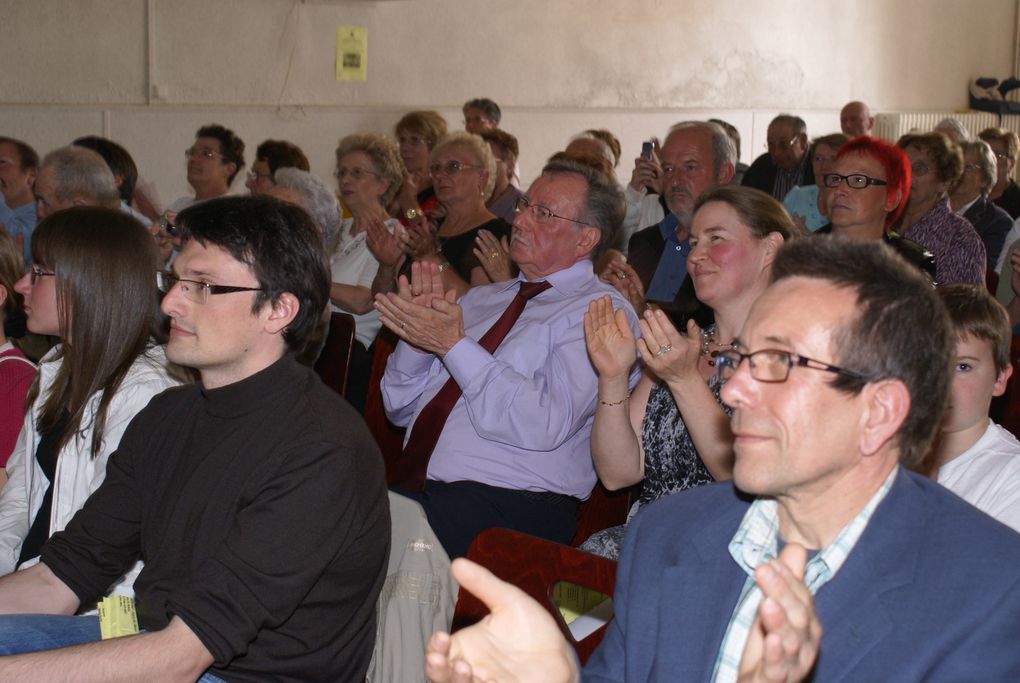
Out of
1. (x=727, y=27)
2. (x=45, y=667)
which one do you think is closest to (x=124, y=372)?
(x=45, y=667)

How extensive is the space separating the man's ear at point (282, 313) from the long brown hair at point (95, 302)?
54 cm

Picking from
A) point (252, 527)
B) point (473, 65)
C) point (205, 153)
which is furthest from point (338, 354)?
point (473, 65)

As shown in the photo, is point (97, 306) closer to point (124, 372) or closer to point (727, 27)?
point (124, 372)

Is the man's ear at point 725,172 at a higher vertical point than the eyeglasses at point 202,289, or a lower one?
higher

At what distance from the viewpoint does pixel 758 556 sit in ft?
4.40

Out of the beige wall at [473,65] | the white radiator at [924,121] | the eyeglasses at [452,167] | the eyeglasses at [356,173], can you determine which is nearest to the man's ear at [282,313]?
the eyeglasses at [452,167]

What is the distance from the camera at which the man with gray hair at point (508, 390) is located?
2664 mm

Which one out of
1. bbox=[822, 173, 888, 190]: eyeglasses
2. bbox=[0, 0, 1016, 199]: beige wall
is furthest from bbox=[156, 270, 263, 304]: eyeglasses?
bbox=[0, 0, 1016, 199]: beige wall

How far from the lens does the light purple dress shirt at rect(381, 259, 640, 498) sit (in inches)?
105

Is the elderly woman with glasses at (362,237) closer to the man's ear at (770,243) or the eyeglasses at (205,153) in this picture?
the eyeglasses at (205,153)

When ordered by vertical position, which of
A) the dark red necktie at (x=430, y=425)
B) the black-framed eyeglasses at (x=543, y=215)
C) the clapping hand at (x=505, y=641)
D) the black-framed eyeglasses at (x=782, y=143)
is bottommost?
the dark red necktie at (x=430, y=425)

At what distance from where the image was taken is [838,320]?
1288 mm

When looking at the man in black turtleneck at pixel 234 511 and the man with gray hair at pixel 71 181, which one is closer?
the man in black turtleneck at pixel 234 511

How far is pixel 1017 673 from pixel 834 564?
0.72ft
